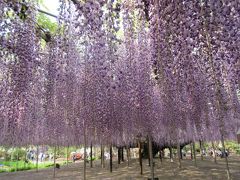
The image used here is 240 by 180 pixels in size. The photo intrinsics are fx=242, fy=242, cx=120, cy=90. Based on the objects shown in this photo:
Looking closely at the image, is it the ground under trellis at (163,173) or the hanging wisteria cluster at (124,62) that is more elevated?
the hanging wisteria cluster at (124,62)

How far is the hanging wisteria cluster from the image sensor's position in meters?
3.38

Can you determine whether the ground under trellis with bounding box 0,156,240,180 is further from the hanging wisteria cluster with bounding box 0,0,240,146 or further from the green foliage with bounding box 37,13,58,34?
the green foliage with bounding box 37,13,58,34

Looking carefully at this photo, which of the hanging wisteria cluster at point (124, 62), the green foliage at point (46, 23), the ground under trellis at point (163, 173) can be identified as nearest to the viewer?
the hanging wisteria cluster at point (124, 62)

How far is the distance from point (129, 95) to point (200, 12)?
3.94 metres

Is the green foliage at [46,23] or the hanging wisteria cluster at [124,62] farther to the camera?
the green foliage at [46,23]

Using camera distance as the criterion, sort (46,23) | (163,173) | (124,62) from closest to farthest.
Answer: (124,62)
(46,23)
(163,173)

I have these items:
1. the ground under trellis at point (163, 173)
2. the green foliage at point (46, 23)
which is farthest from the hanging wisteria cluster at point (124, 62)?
the ground under trellis at point (163, 173)

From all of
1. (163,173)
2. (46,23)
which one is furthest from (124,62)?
(163,173)

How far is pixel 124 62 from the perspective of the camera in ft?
23.3

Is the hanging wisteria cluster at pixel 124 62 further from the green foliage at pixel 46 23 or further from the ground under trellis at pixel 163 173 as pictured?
the ground under trellis at pixel 163 173

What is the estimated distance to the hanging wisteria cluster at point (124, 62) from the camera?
3.38m

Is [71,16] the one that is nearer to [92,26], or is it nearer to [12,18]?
[12,18]

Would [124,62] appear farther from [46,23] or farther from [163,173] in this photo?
[163,173]

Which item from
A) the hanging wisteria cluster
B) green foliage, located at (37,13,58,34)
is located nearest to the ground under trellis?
the hanging wisteria cluster
